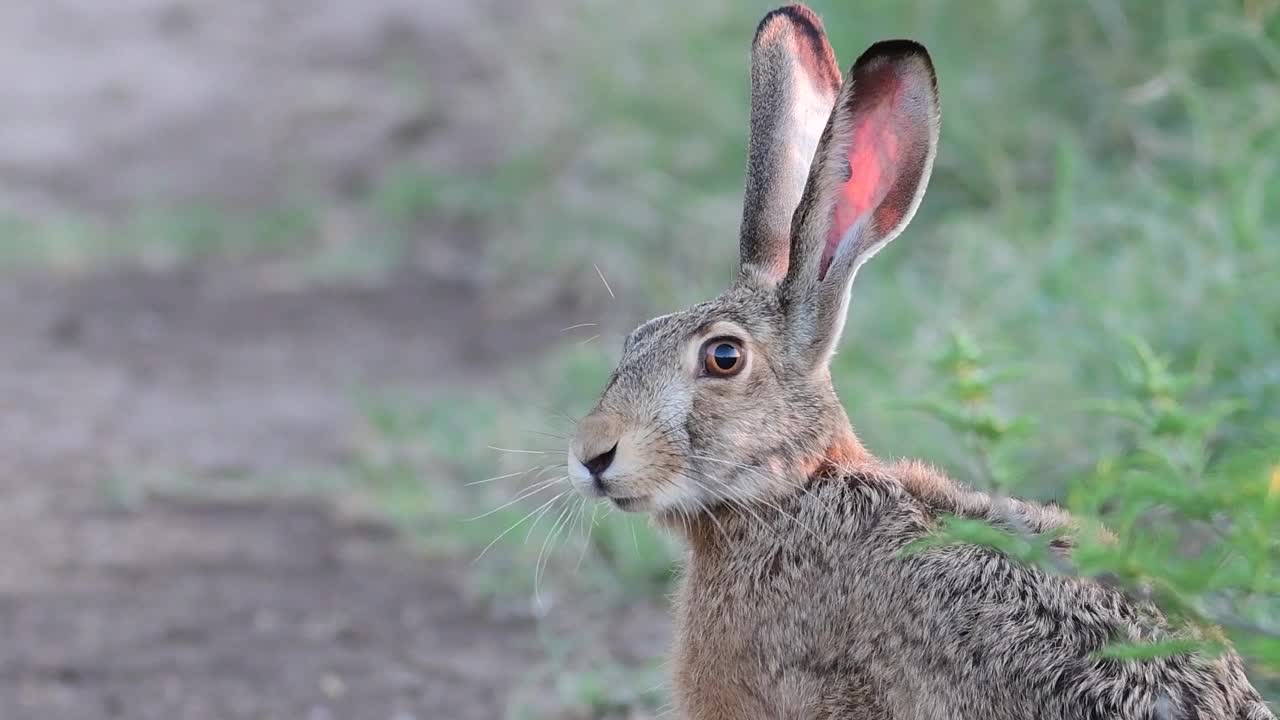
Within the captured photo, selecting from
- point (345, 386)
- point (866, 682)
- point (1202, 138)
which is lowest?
point (345, 386)

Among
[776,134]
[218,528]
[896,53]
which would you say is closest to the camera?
[896,53]

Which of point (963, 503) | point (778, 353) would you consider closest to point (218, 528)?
point (778, 353)

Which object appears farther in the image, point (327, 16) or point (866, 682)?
point (327, 16)

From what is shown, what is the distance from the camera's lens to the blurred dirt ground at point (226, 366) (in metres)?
4.83

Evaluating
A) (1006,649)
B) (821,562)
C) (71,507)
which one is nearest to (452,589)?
(71,507)

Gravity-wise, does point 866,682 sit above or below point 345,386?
above

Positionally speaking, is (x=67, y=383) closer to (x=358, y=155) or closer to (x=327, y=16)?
(x=358, y=155)

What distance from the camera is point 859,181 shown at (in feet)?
10.6

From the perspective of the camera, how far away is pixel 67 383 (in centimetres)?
826

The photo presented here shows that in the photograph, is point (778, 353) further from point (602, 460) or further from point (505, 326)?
point (505, 326)

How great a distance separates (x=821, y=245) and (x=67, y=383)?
578 centimetres

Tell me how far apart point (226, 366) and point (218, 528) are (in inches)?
98.4

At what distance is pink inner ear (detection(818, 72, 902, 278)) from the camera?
3.15m

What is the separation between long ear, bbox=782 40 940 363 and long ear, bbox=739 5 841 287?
0.65 ft
